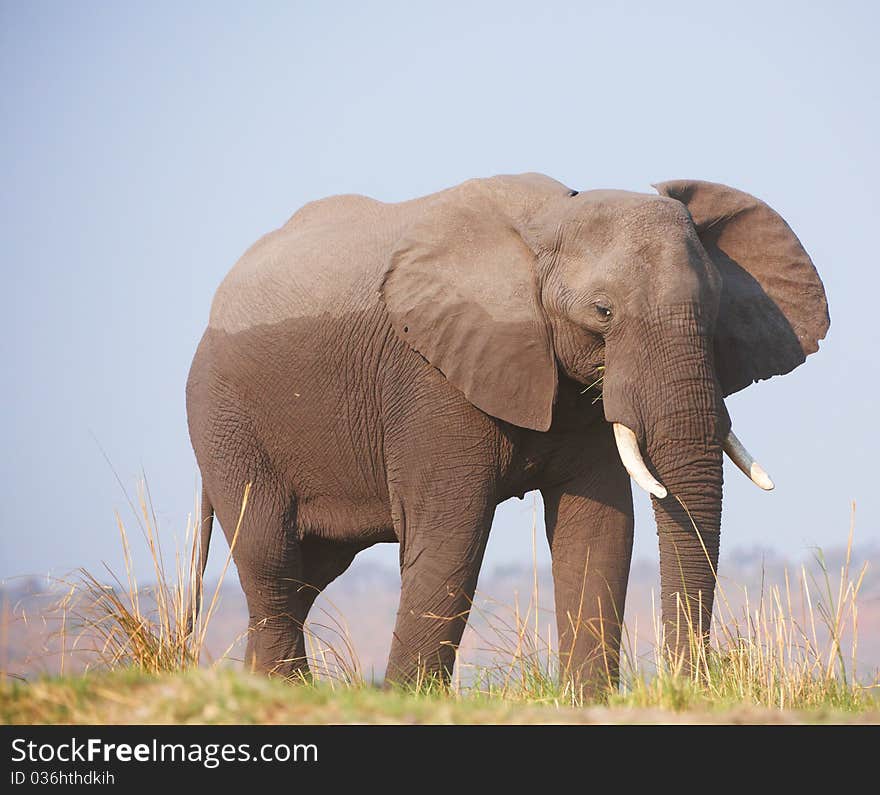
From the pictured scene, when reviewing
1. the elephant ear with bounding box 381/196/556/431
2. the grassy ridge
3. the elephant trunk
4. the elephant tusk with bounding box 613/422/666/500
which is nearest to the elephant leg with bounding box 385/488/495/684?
the elephant ear with bounding box 381/196/556/431

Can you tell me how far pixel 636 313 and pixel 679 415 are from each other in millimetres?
545

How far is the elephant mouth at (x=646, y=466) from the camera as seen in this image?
7.80 metres

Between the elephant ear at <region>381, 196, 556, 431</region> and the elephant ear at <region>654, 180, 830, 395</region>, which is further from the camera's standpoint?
the elephant ear at <region>654, 180, 830, 395</region>

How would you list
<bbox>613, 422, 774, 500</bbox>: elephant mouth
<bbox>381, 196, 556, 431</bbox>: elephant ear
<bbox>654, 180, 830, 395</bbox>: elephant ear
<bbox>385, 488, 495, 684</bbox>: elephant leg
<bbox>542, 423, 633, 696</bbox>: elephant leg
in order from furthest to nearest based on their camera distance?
<bbox>542, 423, 633, 696</bbox>: elephant leg < <bbox>654, 180, 830, 395</bbox>: elephant ear < <bbox>385, 488, 495, 684</bbox>: elephant leg < <bbox>381, 196, 556, 431</bbox>: elephant ear < <bbox>613, 422, 774, 500</bbox>: elephant mouth

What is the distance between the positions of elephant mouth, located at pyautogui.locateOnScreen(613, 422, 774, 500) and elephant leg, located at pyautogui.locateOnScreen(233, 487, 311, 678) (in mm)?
2540

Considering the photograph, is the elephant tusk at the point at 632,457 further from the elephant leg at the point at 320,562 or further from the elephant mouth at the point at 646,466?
the elephant leg at the point at 320,562

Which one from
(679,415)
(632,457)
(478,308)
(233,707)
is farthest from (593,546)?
(233,707)

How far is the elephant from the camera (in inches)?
313

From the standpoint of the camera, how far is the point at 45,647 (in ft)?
25.6

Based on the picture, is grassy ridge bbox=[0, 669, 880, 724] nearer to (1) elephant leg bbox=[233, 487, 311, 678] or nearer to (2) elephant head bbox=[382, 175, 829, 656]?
(2) elephant head bbox=[382, 175, 829, 656]

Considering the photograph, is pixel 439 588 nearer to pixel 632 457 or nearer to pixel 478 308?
pixel 632 457

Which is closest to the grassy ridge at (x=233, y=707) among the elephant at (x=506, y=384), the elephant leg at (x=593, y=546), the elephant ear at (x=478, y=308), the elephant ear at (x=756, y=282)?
the elephant at (x=506, y=384)

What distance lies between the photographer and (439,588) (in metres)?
8.50
